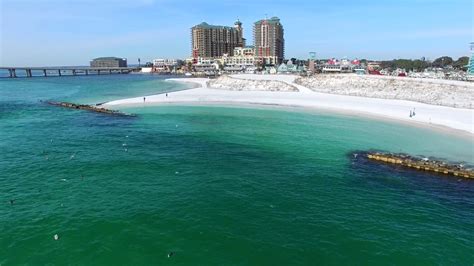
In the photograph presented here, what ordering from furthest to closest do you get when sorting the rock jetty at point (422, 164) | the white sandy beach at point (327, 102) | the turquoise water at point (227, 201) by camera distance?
the white sandy beach at point (327, 102) → the rock jetty at point (422, 164) → the turquoise water at point (227, 201)

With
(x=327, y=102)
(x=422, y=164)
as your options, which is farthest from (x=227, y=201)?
(x=327, y=102)

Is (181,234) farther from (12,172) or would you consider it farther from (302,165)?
(12,172)

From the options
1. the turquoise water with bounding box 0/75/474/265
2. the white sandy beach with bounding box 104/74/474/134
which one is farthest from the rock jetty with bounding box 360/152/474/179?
the white sandy beach with bounding box 104/74/474/134

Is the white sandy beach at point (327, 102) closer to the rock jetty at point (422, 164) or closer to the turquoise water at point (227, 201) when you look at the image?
the turquoise water at point (227, 201)

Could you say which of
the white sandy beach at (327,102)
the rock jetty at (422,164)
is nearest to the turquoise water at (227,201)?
the rock jetty at (422,164)

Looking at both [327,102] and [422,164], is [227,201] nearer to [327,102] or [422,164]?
[422,164]

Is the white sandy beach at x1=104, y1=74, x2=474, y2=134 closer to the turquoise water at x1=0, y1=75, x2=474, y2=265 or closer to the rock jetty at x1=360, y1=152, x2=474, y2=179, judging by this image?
the turquoise water at x1=0, y1=75, x2=474, y2=265
